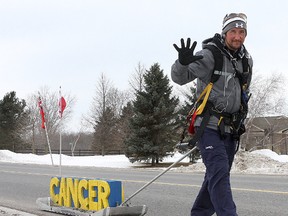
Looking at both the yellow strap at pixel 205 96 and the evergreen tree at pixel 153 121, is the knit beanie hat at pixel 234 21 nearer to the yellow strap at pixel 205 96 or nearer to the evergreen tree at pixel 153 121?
the yellow strap at pixel 205 96

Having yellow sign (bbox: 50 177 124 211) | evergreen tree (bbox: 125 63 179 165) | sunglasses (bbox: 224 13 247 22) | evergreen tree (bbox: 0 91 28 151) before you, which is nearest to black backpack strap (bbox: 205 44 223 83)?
sunglasses (bbox: 224 13 247 22)

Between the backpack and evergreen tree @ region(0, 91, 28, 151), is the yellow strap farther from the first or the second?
evergreen tree @ region(0, 91, 28, 151)

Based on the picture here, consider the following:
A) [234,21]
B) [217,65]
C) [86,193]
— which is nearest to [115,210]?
[86,193]

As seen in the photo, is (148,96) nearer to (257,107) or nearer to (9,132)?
(257,107)

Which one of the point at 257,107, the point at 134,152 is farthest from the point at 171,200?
the point at 257,107

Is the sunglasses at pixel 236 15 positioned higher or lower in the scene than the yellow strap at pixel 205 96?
higher

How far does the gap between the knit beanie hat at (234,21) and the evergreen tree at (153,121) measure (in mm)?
23031

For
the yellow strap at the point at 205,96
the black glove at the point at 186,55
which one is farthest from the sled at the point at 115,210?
the black glove at the point at 186,55

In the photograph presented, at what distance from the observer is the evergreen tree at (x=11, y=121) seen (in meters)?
49.6

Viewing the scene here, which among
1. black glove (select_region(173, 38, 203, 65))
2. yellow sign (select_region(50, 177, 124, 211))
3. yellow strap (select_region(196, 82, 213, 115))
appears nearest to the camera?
black glove (select_region(173, 38, 203, 65))

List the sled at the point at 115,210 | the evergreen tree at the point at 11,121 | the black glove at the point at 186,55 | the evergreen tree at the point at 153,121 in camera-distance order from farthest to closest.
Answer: the evergreen tree at the point at 11,121
the evergreen tree at the point at 153,121
the sled at the point at 115,210
the black glove at the point at 186,55

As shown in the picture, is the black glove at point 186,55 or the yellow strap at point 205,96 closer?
the black glove at point 186,55

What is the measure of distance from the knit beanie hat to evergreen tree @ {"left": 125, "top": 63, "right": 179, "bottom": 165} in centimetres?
2303

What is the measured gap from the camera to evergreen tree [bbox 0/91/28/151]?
4962cm
